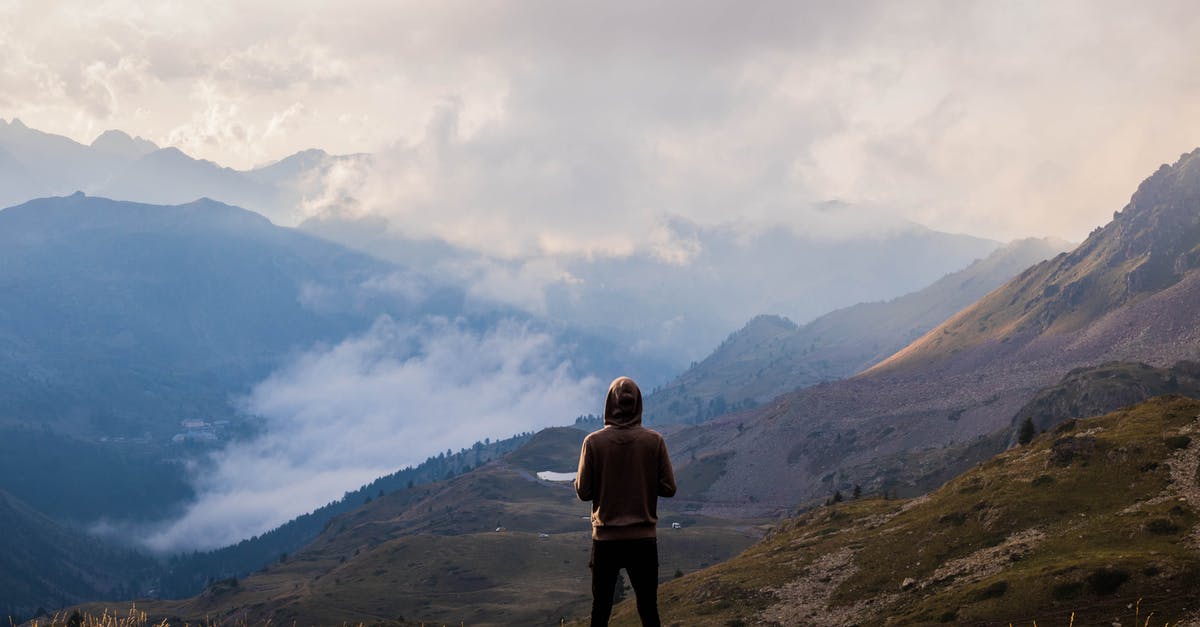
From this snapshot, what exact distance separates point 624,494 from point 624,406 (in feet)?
5.75

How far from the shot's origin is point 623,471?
1853 cm

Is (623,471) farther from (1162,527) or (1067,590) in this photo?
(1162,527)

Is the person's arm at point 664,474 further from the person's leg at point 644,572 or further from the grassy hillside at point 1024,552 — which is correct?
the grassy hillside at point 1024,552

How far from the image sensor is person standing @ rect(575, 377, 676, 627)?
18.3m

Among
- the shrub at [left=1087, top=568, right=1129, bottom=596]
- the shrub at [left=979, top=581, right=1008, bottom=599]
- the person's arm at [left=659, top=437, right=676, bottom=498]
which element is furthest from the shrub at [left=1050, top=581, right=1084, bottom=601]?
the person's arm at [left=659, top=437, right=676, bottom=498]

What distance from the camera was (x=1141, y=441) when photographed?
8150 centimetres

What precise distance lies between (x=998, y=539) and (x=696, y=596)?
3761 cm

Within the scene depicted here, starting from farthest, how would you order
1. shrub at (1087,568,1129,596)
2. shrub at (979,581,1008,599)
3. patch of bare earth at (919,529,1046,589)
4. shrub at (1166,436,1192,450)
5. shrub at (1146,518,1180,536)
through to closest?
shrub at (1166,436,1192,450) → patch of bare earth at (919,529,1046,589) → shrub at (979,581,1008,599) → shrub at (1146,518,1180,536) → shrub at (1087,568,1129,596)

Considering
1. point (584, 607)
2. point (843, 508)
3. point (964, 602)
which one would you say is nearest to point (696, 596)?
point (843, 508)

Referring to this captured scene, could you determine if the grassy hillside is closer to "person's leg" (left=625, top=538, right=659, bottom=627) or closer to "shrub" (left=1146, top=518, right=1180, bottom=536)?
"shrub" (left=1146, top=518, right=1180, bottom=536)

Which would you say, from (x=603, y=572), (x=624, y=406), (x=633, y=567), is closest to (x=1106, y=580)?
(x=633, y=567)

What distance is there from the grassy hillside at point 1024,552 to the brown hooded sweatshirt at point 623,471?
1622 inches

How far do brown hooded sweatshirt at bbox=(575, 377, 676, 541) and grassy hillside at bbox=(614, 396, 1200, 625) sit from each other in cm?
4119

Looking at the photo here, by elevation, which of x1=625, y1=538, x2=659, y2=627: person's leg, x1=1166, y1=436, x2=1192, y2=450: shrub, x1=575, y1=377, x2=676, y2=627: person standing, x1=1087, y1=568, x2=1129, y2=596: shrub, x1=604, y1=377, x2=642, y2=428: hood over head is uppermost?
x1=604, y1=377, x2=642, y2=428: hood over head
